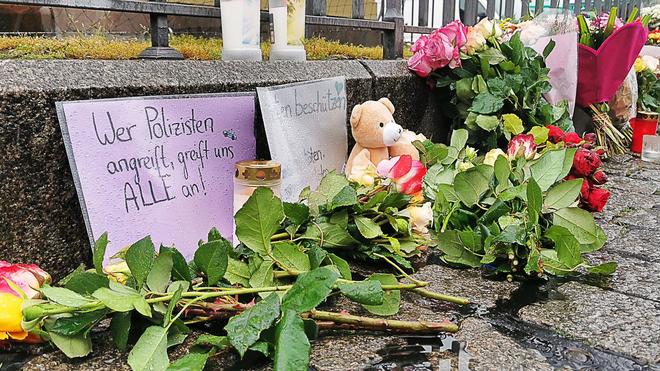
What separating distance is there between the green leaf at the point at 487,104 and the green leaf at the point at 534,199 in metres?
1.05

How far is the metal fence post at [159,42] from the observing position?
5.54ft

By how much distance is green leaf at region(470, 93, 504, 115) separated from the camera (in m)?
2.19

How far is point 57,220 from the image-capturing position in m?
1.18

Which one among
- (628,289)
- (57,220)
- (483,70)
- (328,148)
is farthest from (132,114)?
(483,70)

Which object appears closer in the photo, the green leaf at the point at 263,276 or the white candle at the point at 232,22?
the green leaf at the point at 263,276

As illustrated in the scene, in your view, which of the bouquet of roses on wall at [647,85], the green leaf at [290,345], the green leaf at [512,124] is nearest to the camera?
the green leaf at [290,345]

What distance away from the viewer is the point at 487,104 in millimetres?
2197

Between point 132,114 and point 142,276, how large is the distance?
1.64 feet

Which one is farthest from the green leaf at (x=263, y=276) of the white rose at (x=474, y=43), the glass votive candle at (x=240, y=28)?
the white rose at (x=474, y=43)

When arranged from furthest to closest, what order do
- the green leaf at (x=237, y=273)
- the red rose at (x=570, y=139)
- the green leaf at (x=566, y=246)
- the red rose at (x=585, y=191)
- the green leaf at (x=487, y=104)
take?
the green leaf at (x=487, y=104)
the red rose at (x=570, y=139)
the red rose at (x=585, y=191)
the green leaf at (x=566, y=246)
the green leaf at (x=237, y=273)

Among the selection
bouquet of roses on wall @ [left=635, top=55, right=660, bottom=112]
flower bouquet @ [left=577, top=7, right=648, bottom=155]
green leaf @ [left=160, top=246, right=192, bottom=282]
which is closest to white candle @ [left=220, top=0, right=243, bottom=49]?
green leaf @ [left=160, top=246, right=192, bottom=282]

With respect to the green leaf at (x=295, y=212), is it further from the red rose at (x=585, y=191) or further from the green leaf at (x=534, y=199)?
the red rose at (x=585, y=191)

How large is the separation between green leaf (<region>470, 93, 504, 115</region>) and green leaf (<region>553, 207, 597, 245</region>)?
0.96m

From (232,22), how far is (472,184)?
818mm
